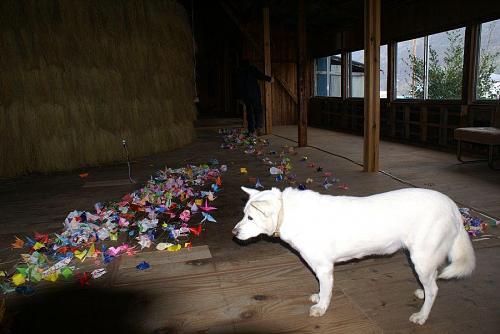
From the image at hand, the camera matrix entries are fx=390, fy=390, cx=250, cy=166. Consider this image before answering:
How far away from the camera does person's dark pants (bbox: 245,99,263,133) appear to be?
10.8 meters

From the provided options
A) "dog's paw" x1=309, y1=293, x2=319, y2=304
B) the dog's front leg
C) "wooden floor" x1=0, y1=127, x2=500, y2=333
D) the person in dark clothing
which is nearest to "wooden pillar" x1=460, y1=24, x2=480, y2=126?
"wooden floor" x1=0, y1=127, x2=500, y2=333

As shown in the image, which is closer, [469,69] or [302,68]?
[469,69]

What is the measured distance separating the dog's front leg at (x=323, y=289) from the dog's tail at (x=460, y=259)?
594 millimetres

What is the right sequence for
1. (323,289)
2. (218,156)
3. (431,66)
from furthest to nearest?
1. (431,66)
2. (218,156)
3. (323,289)

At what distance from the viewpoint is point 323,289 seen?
7.27ft

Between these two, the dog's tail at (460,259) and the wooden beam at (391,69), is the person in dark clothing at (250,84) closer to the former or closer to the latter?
the wooden beam at (391,69)

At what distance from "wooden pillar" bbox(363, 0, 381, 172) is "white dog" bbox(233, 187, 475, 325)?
4052 mm

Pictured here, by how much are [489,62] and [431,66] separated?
169 centimetres

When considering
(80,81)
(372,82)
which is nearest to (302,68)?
(372,82)

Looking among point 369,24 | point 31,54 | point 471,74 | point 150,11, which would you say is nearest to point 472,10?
point 471,74

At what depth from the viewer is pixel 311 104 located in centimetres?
1550

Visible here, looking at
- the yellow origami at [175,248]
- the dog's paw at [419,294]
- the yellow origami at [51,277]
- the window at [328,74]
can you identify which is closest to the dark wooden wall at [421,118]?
the window at [328,74]

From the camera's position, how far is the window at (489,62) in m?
7.58

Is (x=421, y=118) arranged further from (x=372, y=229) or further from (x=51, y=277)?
(x=51, y=277)
